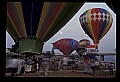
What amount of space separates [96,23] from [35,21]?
4283 millimetres

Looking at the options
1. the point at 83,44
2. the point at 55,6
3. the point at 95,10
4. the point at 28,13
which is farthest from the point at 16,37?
the point at 83,44

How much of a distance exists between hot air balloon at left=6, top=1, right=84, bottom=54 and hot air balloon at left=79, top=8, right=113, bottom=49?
297 cm

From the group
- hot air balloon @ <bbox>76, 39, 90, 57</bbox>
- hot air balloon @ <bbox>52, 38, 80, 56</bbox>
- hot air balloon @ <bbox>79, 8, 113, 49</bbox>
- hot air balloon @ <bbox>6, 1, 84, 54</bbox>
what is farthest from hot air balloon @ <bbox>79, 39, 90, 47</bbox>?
hot air balloon @ <bbox>6, 1, 84, 54</bbox>

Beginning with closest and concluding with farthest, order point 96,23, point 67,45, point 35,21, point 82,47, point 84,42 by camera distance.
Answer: point 35,21 < point 96,23 < point 67,45 < point 82,47 < point 84,42

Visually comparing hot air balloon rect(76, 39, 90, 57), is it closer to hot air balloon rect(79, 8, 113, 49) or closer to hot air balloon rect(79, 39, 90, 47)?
hot air balloon rect(79, 39, 90, 47)

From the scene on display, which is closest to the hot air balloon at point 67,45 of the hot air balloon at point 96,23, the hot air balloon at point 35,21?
the hot air balloon at point 96,23

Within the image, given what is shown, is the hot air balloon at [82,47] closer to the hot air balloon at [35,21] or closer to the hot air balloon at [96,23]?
the hot air balloon at [96,23]

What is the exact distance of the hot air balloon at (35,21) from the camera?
758 centimetres

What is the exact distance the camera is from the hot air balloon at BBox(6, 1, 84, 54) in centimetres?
758

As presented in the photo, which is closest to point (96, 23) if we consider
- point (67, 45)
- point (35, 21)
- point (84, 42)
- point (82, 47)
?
point (35, 21)

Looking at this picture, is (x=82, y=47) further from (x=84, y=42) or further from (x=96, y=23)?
(x=96, y=23)

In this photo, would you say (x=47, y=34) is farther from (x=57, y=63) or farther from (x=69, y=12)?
(x=57, y=63)

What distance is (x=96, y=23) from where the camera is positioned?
11.6 metres
